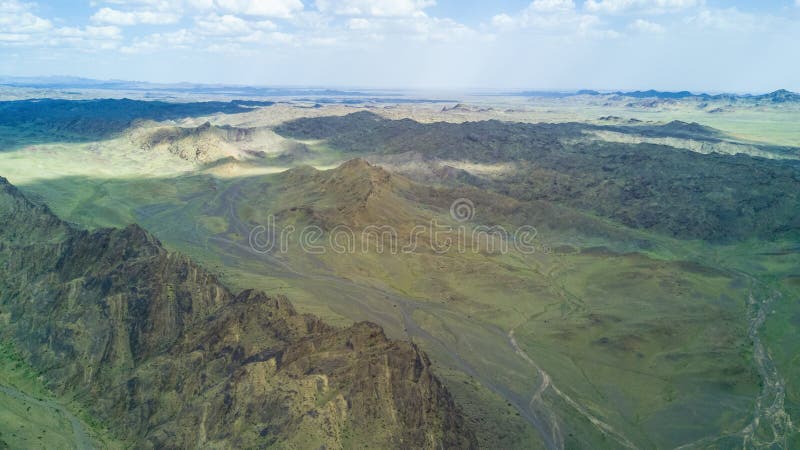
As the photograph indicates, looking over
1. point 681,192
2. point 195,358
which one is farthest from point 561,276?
point 195,358

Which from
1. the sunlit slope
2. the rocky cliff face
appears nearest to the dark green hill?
the sunlit slope

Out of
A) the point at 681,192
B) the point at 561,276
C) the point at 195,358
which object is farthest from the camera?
the point at 681,192

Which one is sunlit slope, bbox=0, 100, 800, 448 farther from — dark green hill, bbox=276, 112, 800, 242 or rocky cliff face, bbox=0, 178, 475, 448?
rocky cliff face, bbox=0, 178, 475, 448

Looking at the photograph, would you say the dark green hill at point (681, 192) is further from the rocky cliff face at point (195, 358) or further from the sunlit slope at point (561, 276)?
the rocky cliff face at point (195, 358)

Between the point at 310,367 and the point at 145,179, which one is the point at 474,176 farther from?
the point at 310,367

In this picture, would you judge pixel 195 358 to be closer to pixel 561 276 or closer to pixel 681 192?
pixel 561 276

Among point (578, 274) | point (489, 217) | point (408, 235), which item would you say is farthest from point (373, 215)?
point (578, 274)

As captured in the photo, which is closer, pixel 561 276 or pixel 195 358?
pixel 195 358

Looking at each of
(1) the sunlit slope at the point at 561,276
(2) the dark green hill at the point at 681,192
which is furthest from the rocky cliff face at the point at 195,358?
(2) the dark green hill at the point at 681,192
